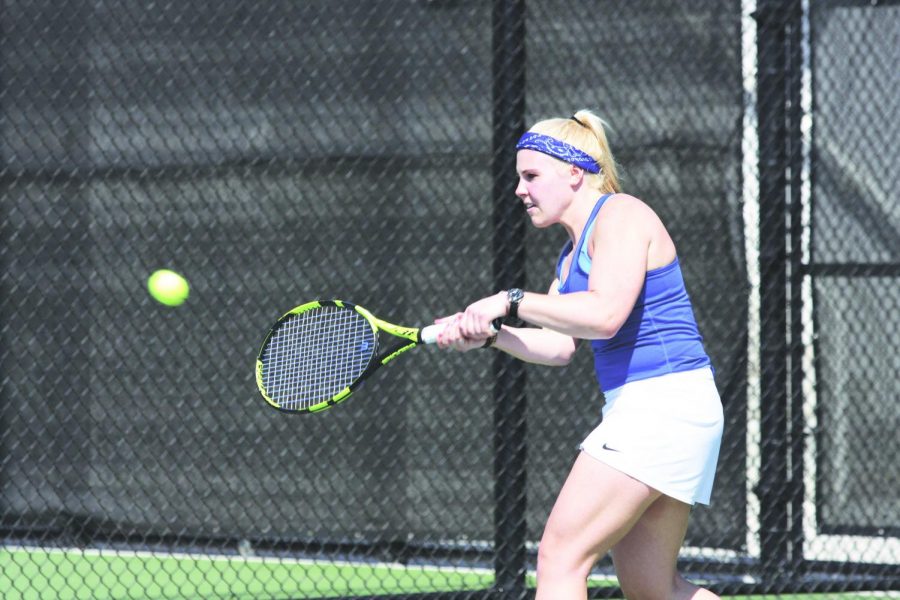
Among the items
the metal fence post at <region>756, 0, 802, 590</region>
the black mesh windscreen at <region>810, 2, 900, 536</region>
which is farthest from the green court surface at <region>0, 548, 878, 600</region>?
the black mesh windscreen at <region>810, 2, 900, 536</region>

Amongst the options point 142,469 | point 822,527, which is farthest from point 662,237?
point 142,469

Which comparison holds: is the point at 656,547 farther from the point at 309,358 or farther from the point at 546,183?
the point at 309,358

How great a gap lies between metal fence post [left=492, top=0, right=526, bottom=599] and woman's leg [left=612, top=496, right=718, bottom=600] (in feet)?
4.71

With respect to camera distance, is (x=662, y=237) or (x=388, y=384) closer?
(x=662, y=237)

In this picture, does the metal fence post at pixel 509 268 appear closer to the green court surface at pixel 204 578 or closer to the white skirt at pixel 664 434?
the green court surface at pixel 204 578

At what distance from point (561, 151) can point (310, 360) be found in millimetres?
881

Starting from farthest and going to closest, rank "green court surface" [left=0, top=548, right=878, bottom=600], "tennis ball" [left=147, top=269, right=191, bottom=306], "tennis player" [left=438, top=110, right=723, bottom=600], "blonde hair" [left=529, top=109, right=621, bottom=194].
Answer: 1. "tennis ball" [left=147, top=269, right=191, bottom=306]
2. "green court surface" [left=0, top=548, right=878, bottom=600]
3. "blonde hair" [left=529, top=109, right=621, bottom=194]
4. "tennis player" [left=438, top=110, right=723, bottom=600]

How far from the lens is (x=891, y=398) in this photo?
438 centimetres

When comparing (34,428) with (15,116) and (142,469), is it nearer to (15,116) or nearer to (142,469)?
(142,469)

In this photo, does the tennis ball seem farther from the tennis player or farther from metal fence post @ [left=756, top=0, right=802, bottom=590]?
metal fence post @ [left=756, top=0, right=802, bottom=590]

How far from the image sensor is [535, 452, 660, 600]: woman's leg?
2465mm

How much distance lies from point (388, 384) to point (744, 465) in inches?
53.6

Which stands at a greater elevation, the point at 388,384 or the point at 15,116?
the point at 15,116

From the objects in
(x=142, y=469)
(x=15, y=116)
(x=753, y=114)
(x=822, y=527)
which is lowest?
(x=142, y=469)
